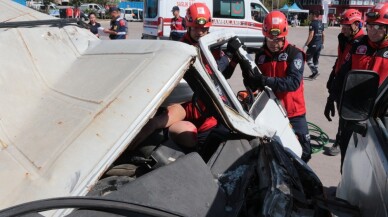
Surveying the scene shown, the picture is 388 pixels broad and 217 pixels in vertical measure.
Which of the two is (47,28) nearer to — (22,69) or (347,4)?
(22,69)

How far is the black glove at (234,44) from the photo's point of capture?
3.08 meters

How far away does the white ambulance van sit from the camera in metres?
13.0

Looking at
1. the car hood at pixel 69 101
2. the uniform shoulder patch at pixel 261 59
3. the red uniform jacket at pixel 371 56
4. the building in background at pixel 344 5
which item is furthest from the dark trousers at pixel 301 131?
the building in background at pixel 344 5

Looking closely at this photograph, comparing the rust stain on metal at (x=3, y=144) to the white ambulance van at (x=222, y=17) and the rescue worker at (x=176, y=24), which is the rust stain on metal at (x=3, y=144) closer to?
the rescue worker at (x=176, y=24)

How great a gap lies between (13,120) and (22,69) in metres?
0.30

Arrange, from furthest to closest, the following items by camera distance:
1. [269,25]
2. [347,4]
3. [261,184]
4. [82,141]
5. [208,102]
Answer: [347,4] → [269,25] → [208,102] → [261,184] → [82,141]

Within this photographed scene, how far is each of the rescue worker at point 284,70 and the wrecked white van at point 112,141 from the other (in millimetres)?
1259

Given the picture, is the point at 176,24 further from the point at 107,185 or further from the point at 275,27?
the point at 107,185

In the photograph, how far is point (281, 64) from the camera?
3771 mm

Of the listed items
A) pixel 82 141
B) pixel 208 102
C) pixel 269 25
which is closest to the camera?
pixel 82 141

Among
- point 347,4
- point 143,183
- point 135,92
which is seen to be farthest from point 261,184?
point 347,4

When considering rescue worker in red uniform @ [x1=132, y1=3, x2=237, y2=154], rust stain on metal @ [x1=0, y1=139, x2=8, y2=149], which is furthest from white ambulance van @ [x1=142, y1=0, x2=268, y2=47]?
rust stain on metal @ [x1=0, y1=139, x2=8, y2=149]

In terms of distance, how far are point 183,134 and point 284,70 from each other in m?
1.67

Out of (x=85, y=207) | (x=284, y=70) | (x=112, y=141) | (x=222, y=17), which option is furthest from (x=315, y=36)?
(x=85, y=207)
